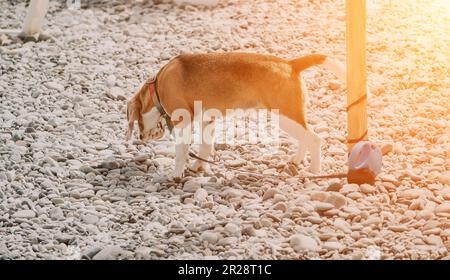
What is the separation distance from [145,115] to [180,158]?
1.12ft

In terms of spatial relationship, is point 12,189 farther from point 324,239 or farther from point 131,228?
point 324,239

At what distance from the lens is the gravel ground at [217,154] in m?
3.94

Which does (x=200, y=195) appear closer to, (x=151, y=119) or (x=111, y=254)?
(x=151, y=119)

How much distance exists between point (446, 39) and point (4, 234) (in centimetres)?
430

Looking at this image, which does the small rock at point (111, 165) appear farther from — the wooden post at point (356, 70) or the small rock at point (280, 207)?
the wooden post at point (356, 70)

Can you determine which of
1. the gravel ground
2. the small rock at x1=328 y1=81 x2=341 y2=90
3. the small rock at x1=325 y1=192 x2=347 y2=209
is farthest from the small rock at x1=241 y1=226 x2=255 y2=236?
the small rock at x1=328 y1=81 x2=341 y2=90

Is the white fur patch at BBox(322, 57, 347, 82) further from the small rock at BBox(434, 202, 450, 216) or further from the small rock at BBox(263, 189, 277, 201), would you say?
the small rock at BBox(434, 202, 450, 216)

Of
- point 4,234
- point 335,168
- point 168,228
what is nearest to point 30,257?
point 4,234

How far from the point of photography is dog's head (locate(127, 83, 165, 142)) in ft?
15.4

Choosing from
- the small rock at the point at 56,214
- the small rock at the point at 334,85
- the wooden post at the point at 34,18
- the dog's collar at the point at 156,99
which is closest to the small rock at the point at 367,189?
the dog's collar at the point at 156,99

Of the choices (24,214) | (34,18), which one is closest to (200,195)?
(24,214)

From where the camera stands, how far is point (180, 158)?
4648 mm

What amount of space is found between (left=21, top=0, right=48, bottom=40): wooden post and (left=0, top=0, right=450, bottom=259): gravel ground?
0.51 feet

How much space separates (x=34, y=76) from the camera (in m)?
6.55
